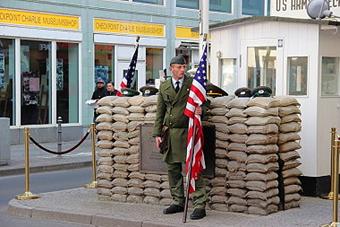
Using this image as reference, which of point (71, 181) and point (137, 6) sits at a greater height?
point (137, 6)

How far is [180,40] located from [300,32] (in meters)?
15.1

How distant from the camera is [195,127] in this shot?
28.2ft

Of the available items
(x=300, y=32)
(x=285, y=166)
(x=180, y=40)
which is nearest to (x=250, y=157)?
(x=285, y=166)

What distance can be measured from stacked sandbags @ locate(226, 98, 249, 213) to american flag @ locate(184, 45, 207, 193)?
49 cm

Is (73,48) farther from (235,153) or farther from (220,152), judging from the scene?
(235,153)

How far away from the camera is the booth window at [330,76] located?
10.3m

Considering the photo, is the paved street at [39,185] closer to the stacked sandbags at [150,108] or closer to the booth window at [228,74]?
the stacked sandbags at [150,108]

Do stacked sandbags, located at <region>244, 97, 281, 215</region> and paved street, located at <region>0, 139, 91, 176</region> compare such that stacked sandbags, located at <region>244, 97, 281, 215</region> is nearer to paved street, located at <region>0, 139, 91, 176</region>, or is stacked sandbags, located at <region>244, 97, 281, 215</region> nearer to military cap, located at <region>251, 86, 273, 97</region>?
→ military cap, located at <region>251, 86, 273, 97</region>

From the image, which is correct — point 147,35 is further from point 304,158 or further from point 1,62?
point 304,158

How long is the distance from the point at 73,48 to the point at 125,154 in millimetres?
12142

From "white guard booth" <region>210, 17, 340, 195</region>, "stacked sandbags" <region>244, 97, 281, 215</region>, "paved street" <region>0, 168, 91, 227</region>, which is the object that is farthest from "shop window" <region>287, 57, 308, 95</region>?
"paved street" <region>0, 168, 91, 227</region>

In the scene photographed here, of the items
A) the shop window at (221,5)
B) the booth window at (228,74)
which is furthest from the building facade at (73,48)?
the booth window at (228,74)

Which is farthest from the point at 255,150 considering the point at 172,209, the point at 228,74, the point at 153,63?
the point at 153,63

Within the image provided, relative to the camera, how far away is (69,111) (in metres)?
21.7
